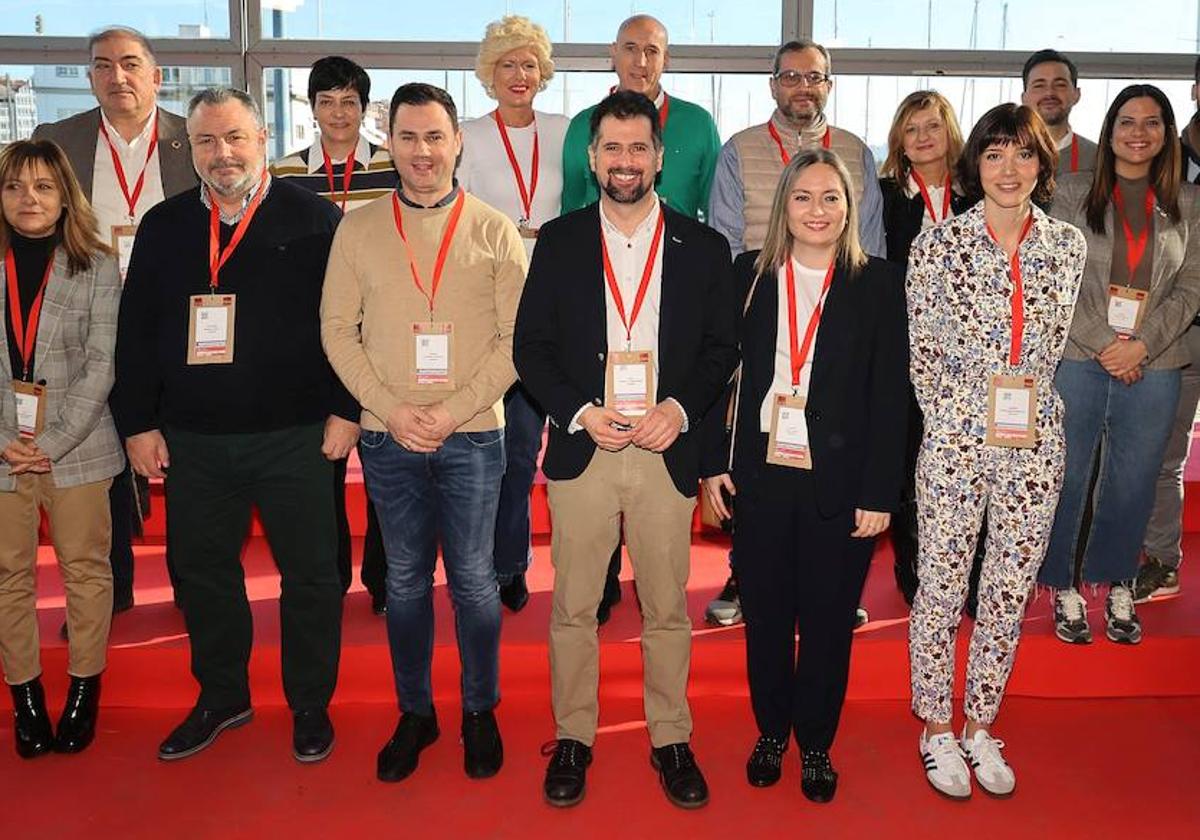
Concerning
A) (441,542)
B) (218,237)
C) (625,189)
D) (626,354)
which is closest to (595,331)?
(626,354)

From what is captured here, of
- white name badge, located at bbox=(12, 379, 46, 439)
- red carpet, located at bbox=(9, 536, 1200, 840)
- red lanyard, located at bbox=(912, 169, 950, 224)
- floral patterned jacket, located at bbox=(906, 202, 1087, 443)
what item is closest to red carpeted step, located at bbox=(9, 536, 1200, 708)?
red carpet, located at bbox=(9, 536, 1200, 840)

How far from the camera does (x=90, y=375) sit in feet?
9.02

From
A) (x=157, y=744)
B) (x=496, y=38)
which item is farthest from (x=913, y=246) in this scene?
(x=157, y=744)

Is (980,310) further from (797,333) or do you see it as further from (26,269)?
(26,269)

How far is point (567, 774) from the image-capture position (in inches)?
102

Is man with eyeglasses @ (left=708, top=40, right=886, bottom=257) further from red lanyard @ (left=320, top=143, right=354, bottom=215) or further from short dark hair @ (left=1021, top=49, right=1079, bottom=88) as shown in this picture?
red lanyard @ (left=320, top=143, right=354, bottom=215)

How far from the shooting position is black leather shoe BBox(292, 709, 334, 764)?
280 centimetres

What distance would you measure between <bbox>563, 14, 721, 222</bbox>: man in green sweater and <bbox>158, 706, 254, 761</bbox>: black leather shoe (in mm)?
1987

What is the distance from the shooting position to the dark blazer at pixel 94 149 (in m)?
3.33

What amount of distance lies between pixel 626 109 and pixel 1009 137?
0.98 metres

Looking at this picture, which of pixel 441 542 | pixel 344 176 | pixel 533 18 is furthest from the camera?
pixel 533 18

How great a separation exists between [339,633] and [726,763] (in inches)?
47.2

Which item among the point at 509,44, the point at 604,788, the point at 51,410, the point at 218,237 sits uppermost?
the point at 509,44

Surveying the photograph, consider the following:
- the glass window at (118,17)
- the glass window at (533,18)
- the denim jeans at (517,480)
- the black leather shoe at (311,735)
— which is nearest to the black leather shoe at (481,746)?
the black leather shoe at (311,735)
